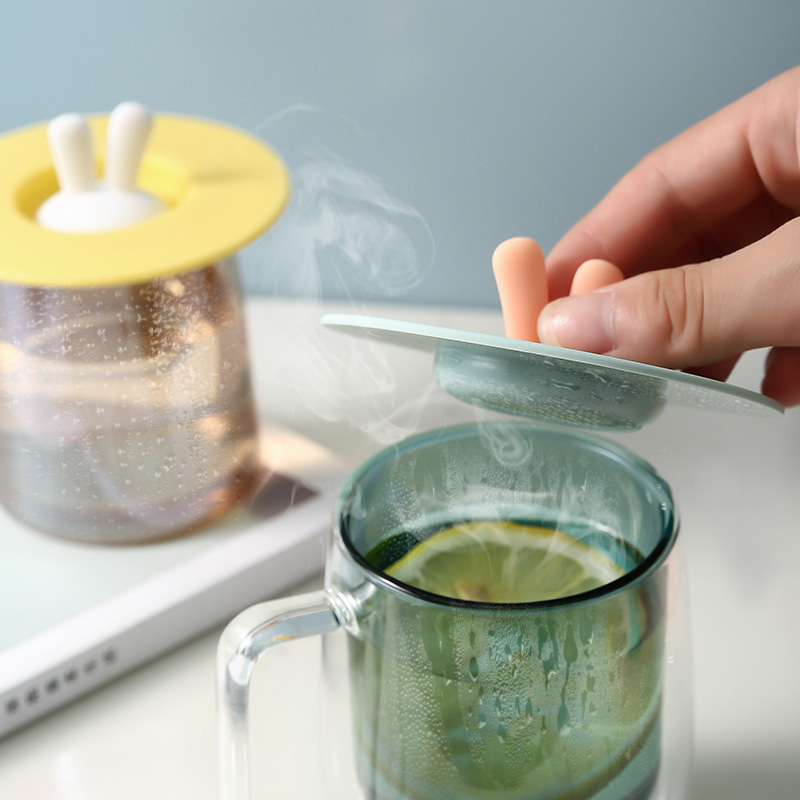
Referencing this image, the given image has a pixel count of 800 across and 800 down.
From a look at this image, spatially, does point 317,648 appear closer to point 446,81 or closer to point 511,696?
point 511,696

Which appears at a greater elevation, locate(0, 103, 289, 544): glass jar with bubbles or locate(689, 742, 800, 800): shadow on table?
locate(0, 103, 289, 544): glass jar with bubbles

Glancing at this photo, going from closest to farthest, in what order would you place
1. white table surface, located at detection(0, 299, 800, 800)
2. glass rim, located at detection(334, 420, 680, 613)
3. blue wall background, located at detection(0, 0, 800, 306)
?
glass rim, located at detection(334, 420, 680, 613) → white table surface, located at detection(0, 299, 800, 800) → blue wall background, located at detection(0, 0, 800, 306)

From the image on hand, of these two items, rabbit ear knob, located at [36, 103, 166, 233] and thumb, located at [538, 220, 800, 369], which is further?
rabbit ear knob, located at [36, 103, 166, 233]

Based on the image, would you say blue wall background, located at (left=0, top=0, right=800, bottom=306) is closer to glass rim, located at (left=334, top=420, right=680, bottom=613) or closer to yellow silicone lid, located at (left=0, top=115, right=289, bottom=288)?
yellow silicone lid, located at (left=0, top=115, right=289, bottom=288)

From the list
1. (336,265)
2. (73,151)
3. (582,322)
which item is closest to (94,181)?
(73,151)

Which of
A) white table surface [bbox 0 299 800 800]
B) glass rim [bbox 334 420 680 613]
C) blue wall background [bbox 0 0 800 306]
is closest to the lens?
glass rim [bbox 334 420 680 613]

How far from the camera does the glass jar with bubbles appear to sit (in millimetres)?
350

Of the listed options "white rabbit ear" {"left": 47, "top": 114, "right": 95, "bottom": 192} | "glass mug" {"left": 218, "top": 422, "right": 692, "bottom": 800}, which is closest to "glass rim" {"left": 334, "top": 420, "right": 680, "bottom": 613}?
"glass mug" {"left": 218, "top": 422, "right": 692, "bottom": 800}

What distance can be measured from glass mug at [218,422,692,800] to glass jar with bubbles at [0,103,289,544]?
0.14 metres

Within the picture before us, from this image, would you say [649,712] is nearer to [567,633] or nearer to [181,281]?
[567,633]

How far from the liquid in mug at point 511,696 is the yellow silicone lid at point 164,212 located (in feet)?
0.56

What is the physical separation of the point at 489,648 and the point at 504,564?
0.06m

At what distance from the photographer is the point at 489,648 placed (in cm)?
20

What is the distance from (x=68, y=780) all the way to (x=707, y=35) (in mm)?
429
